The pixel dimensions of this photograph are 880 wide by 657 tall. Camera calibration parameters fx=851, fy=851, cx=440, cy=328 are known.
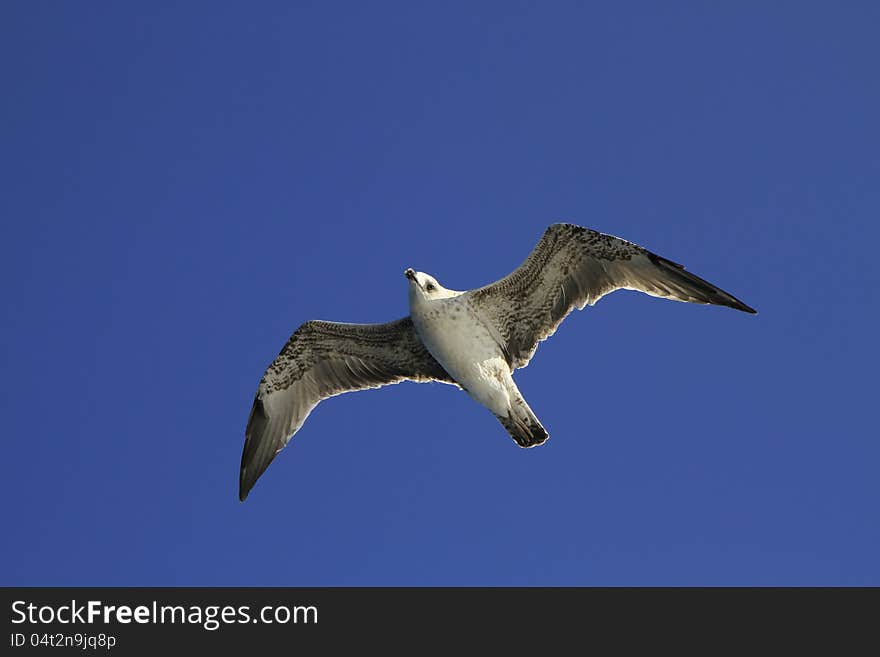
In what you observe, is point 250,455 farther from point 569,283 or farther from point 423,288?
point 569,283

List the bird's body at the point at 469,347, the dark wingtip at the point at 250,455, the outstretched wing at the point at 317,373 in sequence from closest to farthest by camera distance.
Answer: the bird's body at the point at 469,347 → the outstretched wing at the point at 317,373 → the dark wingtip at the point at 250,455

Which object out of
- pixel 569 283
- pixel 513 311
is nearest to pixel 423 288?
pixel 513 311

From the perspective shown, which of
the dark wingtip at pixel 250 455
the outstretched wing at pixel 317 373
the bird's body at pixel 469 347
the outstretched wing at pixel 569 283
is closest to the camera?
the outstretched wing at pixel 569 283

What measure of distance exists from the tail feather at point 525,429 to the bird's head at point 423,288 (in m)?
2.02

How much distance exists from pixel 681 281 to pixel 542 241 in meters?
2.09

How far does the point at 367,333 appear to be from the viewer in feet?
44.1

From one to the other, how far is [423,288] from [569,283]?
2153 millimetres

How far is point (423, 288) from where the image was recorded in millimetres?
12453

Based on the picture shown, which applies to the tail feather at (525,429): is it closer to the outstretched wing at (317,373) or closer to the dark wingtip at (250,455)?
the outstretched wing at (317,373)

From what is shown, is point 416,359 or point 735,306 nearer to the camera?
point 735,306

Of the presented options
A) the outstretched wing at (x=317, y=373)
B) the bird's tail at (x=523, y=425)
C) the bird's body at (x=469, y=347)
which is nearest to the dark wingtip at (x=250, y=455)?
the outstretched wing at (x=317, y=373)

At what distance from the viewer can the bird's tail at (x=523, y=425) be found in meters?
12.5
